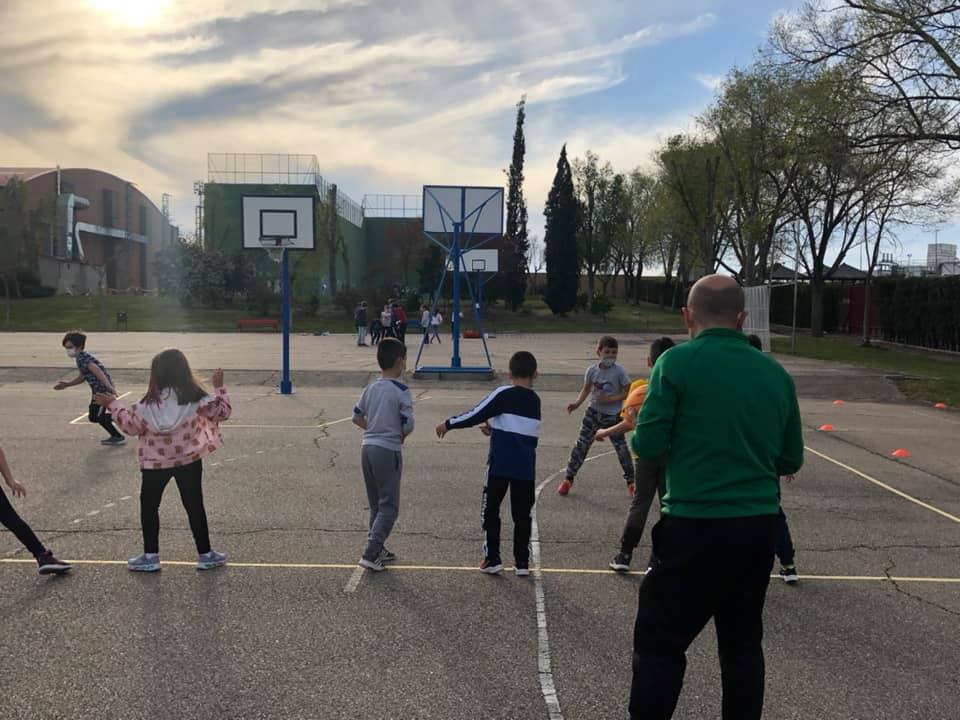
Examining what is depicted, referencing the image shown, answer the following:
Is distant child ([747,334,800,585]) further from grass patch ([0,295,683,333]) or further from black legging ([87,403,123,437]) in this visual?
grass patch ([0,295,683,333])

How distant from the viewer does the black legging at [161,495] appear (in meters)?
5.75

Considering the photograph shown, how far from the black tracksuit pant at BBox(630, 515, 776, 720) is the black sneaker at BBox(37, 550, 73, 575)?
171 inches

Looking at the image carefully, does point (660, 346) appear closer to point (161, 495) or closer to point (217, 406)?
point (217, 406)

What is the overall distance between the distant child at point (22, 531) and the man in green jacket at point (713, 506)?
4384 millimetres

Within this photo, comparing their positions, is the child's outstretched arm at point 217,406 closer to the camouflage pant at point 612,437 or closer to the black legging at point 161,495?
the black legging at point 161,495

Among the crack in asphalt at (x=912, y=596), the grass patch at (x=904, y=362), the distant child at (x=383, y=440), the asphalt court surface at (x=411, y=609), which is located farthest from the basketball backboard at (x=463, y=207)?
the crack in asphalt at (x=912, y=596)

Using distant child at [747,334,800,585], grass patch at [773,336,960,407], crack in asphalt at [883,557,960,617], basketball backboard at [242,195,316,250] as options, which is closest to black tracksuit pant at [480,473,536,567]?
distant child at [747,334,800,585]

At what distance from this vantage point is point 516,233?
60.9 meters

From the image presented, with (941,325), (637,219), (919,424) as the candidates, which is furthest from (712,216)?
(637,219)

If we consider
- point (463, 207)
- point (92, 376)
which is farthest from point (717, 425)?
point (463, 207)

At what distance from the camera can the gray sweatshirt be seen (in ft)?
19.3

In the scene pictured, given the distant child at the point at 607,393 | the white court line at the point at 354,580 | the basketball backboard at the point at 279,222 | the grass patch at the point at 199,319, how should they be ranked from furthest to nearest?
the grass patch at the point at 199,319 < the basketball backboard at the point at 279,222 < the distant child at the point at 607,393 < the white court line at the point at 354,580

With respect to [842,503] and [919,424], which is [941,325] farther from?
[842,503]

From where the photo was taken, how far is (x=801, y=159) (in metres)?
26.9
